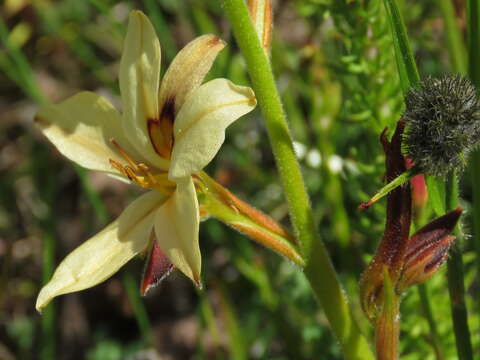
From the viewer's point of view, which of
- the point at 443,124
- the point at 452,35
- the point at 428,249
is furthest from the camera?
the point at 452,35

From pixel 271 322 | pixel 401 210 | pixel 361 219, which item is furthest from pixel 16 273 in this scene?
pixel 401 210

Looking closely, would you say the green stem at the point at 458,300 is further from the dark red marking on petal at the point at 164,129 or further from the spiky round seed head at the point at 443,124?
the dark red marking on petal at the point at 164,129

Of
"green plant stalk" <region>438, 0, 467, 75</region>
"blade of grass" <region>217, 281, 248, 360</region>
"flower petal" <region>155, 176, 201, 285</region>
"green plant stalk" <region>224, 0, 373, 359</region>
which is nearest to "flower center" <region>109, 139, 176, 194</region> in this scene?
"flower petal" <region>155, 176, 201, 285</region>

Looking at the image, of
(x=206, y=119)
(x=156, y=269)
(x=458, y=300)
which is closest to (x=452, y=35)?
(x=458, y=300)

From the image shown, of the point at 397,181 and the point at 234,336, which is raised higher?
the point at 397,181

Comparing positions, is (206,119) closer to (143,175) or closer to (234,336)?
(143,175)

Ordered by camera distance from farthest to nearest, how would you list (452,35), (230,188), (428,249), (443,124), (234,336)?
1. (230,188)
2. (234,336)
3. (452,35)
4. (428,249)
5. (443,124)

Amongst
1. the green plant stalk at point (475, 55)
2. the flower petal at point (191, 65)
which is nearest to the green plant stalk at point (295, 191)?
the flower petal at point (191, 65)
